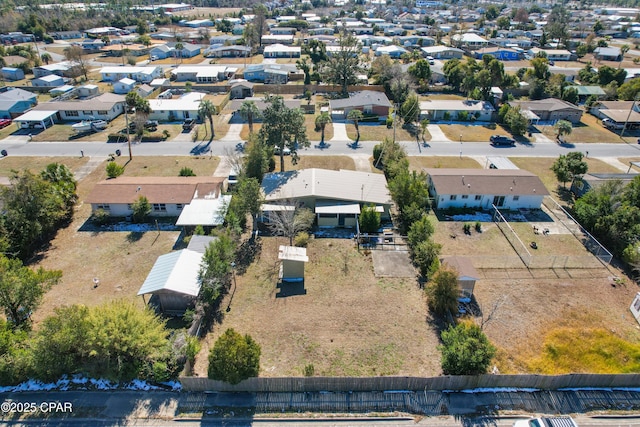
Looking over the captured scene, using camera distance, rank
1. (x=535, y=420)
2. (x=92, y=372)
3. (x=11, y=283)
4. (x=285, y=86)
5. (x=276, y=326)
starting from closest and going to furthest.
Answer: (x=535, y=420) < (x=92, y=372) < (x=11, y=283) < (x=276, y=326) < (x=285, y=86)

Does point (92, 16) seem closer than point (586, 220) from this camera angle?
No

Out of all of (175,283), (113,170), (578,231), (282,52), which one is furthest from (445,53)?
(175,283)

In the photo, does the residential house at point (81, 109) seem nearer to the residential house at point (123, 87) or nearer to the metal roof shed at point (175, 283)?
the residential house at point (123, 87)

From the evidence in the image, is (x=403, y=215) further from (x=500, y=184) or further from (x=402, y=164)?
(x=500, y=184)

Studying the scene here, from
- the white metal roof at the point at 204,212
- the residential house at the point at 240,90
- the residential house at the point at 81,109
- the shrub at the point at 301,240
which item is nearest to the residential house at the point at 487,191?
the shrub at the point at 301,240

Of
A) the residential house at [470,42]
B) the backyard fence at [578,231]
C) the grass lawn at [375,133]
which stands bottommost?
the backyard fence at [578,231]

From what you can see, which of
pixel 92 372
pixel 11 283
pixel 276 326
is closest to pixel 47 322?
pixel 92 372

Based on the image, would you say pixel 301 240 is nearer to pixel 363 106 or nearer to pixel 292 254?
pixel 292 254
